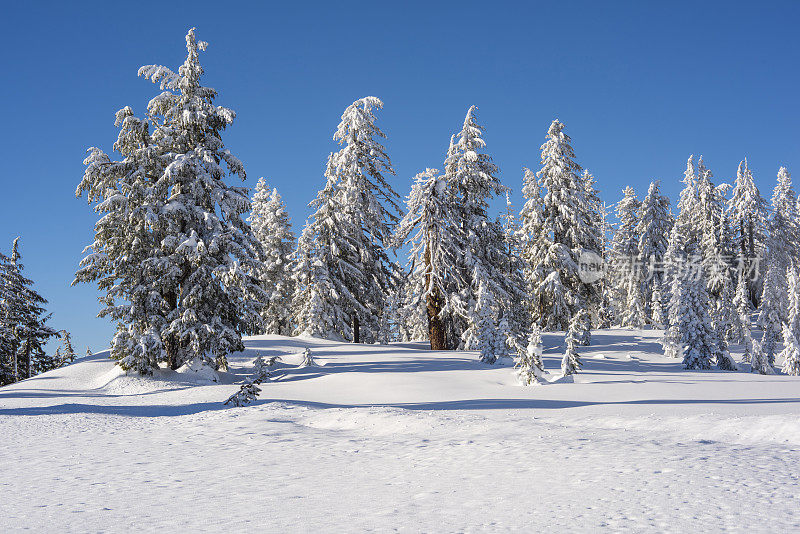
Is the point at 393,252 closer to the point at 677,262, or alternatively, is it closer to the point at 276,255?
the point at 276,255

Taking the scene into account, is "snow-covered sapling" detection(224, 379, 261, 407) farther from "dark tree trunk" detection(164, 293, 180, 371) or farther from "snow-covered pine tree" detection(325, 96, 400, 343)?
"snow-covered pine tree" detection(325, 96, 400, 343)

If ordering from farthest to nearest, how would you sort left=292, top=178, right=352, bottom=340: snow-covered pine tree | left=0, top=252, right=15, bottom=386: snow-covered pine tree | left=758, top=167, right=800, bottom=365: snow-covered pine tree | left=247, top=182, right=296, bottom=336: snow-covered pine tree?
left=247, top=182, right=296, bottom=336: snow-covered pine tree
left=758, top=167, right=800, bottom=365: snow-covered pine tree
left=0, top=252, right=15, bottom=386: snow-covered pine tree
left=292, top=178, right=352, bottom=340: snow-covered pine tree

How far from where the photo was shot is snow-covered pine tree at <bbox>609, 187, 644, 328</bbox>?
47969 mm

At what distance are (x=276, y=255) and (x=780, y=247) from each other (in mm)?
50916

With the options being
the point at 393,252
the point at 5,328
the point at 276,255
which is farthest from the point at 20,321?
the point at 393,252

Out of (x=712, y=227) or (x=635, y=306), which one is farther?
(x=712, y=227)

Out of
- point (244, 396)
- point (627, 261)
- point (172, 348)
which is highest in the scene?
point (627, 261)

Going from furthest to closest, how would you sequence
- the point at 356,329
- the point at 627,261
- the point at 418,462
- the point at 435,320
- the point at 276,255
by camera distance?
the point at 627,261 < the point at 276,255 < the point at 356,329 < the point at 435,320 < the point at 418,462

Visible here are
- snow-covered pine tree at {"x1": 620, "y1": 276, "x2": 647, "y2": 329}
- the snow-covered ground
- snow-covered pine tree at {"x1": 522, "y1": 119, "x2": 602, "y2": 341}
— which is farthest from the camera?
snow-covered pine tree at {"x1": 620, "y1": 276, "x2": 647, "y2": 329}

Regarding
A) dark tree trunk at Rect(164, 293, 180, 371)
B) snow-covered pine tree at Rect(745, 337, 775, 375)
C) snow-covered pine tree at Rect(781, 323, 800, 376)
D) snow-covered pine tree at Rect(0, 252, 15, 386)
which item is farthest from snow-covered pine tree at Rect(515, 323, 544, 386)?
snow-covered pine tree at Rect(0, 252, 15, 386)

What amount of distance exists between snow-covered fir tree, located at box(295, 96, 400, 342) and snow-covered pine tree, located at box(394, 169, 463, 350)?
13.5 ft

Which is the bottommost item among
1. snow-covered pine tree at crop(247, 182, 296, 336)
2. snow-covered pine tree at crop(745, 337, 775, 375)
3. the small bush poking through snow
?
snow-covered pine tree at crop(745, 337, 775, 375)

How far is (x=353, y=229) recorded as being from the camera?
32.0 metres

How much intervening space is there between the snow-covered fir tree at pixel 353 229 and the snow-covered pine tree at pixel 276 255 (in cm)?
814
